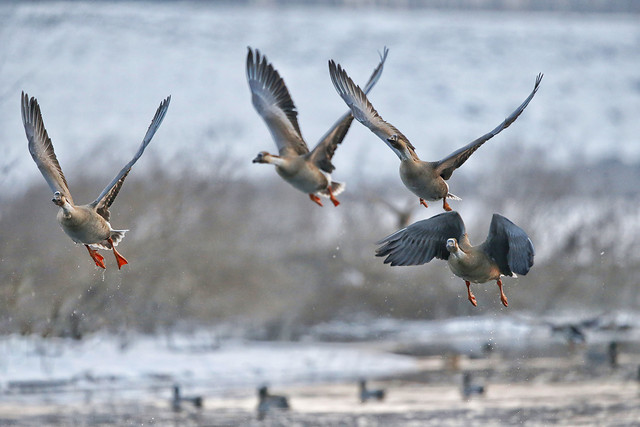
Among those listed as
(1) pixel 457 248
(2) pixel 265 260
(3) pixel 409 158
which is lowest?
(1) pixel 457 248

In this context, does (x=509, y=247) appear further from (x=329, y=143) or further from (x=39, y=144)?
(x=39, y=144)

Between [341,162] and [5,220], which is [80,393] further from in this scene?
[341,162]

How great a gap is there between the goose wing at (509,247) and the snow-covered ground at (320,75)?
19.7m

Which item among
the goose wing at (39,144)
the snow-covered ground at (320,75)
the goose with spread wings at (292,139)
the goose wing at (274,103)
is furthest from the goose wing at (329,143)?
the snow-covered ground at (320,75)

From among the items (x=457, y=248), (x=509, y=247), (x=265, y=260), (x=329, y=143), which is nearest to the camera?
(x=457, y=248)

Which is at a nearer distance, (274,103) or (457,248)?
(457,248)

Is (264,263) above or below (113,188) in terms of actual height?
above

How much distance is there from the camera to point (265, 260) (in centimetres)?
3019

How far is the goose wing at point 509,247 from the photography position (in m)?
10.8

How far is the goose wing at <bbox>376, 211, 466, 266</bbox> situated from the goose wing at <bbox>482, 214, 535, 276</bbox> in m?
0.36

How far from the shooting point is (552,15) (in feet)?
296

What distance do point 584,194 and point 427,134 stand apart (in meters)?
20.9

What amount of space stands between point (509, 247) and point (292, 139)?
3.35m

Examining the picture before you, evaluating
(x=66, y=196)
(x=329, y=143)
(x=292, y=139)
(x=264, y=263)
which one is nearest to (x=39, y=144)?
(x=66, y=196)
